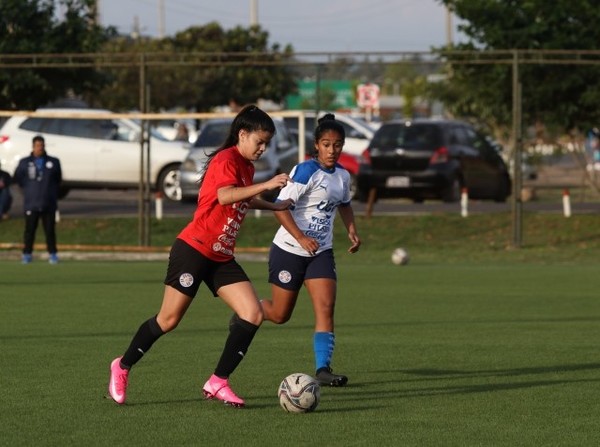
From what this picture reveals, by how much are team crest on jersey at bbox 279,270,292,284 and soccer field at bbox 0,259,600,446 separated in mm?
712

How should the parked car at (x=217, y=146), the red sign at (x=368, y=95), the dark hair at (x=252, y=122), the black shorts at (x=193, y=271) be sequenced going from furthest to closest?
the red sign at (x=368, y=95) → the parked car at (x=217, y=146) → the black shorts at (x=193, y=271) → the dark hair at (x=252, y=122)

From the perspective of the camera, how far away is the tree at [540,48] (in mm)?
27922

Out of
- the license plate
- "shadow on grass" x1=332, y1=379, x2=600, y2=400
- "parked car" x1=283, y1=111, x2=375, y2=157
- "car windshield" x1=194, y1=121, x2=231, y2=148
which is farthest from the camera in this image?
"parked car" x1=283, y1=111, x2=375, y2=157

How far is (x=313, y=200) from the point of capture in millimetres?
10609

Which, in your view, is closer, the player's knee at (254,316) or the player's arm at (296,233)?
the player's knee at (254,316)

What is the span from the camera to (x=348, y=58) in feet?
87.7

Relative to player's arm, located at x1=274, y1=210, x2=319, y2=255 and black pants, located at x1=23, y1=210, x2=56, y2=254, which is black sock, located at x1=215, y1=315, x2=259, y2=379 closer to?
player's arm, located at x1=274, y1=210, x2=319, y2=255

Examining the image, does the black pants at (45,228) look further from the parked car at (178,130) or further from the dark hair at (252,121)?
the dark hair at (252,121)

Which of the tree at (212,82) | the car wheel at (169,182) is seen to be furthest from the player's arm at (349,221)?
the tree at (212,82)

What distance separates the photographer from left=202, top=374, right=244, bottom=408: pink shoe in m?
9.26

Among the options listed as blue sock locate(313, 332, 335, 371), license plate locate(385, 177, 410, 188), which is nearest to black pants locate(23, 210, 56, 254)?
license plate locate(385, 177, 410, 188)

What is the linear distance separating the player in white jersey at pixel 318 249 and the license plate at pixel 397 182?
19332 millimetres

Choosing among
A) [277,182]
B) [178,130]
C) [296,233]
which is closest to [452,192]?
[178,130]

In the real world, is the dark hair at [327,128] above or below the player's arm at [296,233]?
above
